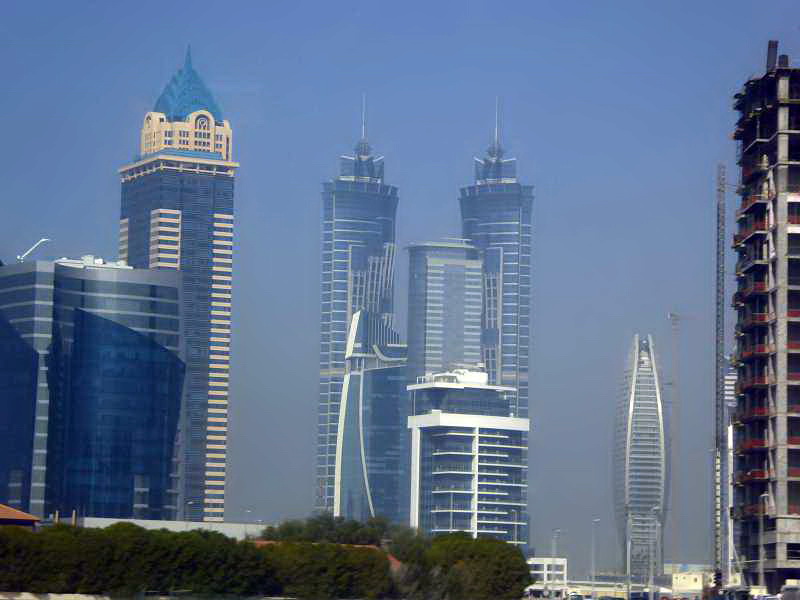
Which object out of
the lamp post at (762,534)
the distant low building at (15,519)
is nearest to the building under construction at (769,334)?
the lamp post at (762,534)

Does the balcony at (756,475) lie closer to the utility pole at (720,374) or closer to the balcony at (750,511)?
the balcony at (750,511)

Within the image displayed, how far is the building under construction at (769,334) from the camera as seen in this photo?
147 meters

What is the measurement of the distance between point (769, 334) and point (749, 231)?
36.7 feet

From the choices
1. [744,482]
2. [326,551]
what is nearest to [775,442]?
[744,482]

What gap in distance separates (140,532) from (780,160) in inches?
2549

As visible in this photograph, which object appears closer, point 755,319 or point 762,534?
point 762,534

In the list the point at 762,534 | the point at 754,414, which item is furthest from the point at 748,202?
the point at 762,534

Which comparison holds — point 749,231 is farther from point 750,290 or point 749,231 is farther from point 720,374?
point 720,374

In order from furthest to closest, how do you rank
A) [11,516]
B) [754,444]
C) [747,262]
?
1. [747,262]
2. [754,444]
3. [11,516]

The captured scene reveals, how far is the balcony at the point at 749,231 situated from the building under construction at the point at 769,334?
15 centimetres

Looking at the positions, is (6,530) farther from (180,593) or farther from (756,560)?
(756,560)

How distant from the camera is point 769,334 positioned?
152 metres

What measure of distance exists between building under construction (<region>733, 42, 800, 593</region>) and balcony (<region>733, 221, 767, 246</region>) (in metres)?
0.15

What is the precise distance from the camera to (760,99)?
157375 millimetres
